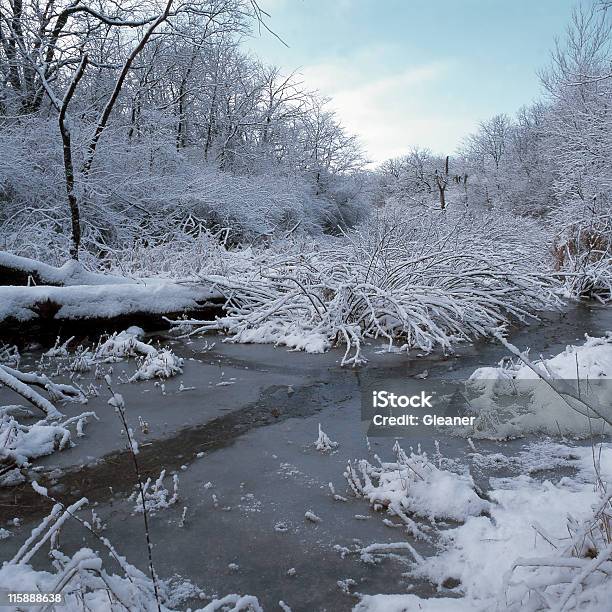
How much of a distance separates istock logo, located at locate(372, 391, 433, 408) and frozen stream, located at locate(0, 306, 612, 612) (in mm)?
177

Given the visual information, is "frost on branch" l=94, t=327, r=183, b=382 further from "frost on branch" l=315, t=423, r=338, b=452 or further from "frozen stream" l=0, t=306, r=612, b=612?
"frost on branch" l=315, t=423, r=338, b=452

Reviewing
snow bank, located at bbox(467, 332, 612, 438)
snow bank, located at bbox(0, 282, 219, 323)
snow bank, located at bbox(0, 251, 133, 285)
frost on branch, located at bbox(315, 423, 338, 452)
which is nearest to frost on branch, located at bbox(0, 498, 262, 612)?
frost on branch, located at bbox(315, 423, 338, 452)

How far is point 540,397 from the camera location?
358 cm

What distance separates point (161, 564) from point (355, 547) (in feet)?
2.45

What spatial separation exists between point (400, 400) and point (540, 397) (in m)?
1.00

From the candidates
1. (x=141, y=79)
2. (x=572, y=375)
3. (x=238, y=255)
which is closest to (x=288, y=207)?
(x=141, y=79)

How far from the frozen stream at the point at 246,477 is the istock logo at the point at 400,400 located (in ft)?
0.58

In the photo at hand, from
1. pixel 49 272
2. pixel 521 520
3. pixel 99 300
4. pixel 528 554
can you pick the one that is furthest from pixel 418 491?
pixel 49 272

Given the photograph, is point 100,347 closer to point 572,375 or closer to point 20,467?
point 20,467

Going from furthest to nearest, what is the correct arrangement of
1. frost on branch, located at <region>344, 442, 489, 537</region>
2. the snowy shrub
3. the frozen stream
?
1. the snowy shrub
2. frost on branch, located at <region>344, 442, 489, 537</region>
3. the frozen stream

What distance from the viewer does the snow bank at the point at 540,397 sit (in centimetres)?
322

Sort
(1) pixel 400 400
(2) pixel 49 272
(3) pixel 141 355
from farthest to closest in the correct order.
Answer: (2) pixel 49 272 < (3) pixel 141 355 < (1) pixel 400 400

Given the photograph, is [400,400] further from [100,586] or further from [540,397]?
[100,586]

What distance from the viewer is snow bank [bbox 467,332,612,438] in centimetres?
322
